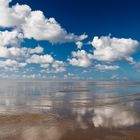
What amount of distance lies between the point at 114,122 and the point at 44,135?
20.3ft

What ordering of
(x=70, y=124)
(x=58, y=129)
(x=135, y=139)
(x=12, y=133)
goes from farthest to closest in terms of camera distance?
(x=70, y=124) → (x=58, y=129) → (x=12, y=133) → (x=135, y=139)

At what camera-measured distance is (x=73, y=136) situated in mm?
14227

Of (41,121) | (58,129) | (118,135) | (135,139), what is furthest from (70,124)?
(135,139)

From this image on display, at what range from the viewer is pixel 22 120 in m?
19.3

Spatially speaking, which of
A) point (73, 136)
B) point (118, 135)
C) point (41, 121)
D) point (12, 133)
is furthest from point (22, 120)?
point (118, 135)

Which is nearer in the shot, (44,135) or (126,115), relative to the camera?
(44,135)

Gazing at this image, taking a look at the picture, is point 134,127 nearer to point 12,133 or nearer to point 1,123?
point 12,133

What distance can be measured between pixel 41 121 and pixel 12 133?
4.05 m

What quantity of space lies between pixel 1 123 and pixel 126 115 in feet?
36.2

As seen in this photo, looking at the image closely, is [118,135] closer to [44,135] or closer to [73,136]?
[73,136]

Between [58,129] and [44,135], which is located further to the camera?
[58,129]

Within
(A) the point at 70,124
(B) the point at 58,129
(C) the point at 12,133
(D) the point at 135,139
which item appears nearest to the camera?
(D) the point at 135,139

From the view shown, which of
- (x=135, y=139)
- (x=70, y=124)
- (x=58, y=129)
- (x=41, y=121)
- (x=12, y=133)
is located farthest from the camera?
(x=41, y=121)

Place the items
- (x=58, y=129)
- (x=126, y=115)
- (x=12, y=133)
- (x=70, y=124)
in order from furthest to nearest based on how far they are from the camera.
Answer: (x=126, y=115)
(x=70, y=124)
(x=58, y=129)
(x=12, y=133)
